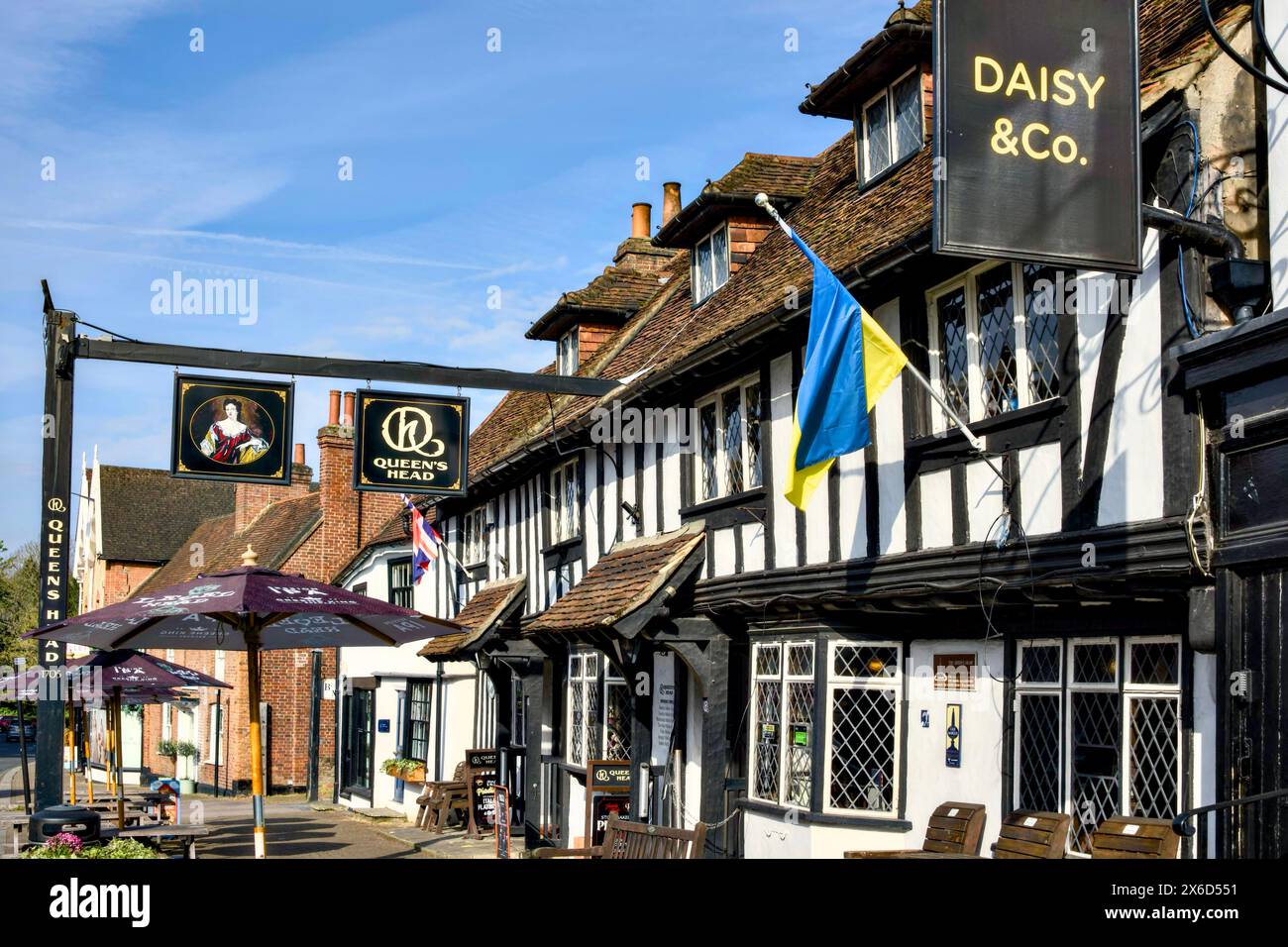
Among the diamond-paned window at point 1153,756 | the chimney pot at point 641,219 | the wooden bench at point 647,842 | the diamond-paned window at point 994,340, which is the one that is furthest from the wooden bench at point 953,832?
the chimney pot at point 641,219

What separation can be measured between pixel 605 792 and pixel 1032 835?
7884 millimetres

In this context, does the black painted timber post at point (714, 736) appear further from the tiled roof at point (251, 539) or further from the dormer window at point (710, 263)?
the tiled roof at point (251, 539)

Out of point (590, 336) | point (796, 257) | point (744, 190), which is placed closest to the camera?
point (796, 257)

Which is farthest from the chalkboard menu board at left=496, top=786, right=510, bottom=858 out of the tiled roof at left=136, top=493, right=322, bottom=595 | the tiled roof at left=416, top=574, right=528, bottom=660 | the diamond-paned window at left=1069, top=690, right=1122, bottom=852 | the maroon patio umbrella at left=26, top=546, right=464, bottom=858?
the tiled roof at left=136, top=493, right=322, bottom=595

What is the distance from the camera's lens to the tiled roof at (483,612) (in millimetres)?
21688

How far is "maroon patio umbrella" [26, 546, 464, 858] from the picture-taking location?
10555mm

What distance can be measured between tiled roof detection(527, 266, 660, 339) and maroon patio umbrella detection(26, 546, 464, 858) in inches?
433

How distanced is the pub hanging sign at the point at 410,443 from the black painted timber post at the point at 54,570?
117 inches

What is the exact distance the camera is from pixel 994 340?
10328 mm

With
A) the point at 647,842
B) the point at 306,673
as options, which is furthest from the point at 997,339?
the point at 306,673

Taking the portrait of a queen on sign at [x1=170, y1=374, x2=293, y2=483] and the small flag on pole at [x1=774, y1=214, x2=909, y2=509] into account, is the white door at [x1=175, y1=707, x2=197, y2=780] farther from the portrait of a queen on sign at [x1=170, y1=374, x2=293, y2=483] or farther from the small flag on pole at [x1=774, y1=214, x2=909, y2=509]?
the small flag on pole at [x1=774, y1=214, x2=909, y2=509]

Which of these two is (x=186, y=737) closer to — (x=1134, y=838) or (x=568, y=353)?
(x=568, y=353)

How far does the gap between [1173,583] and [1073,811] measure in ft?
6.27
